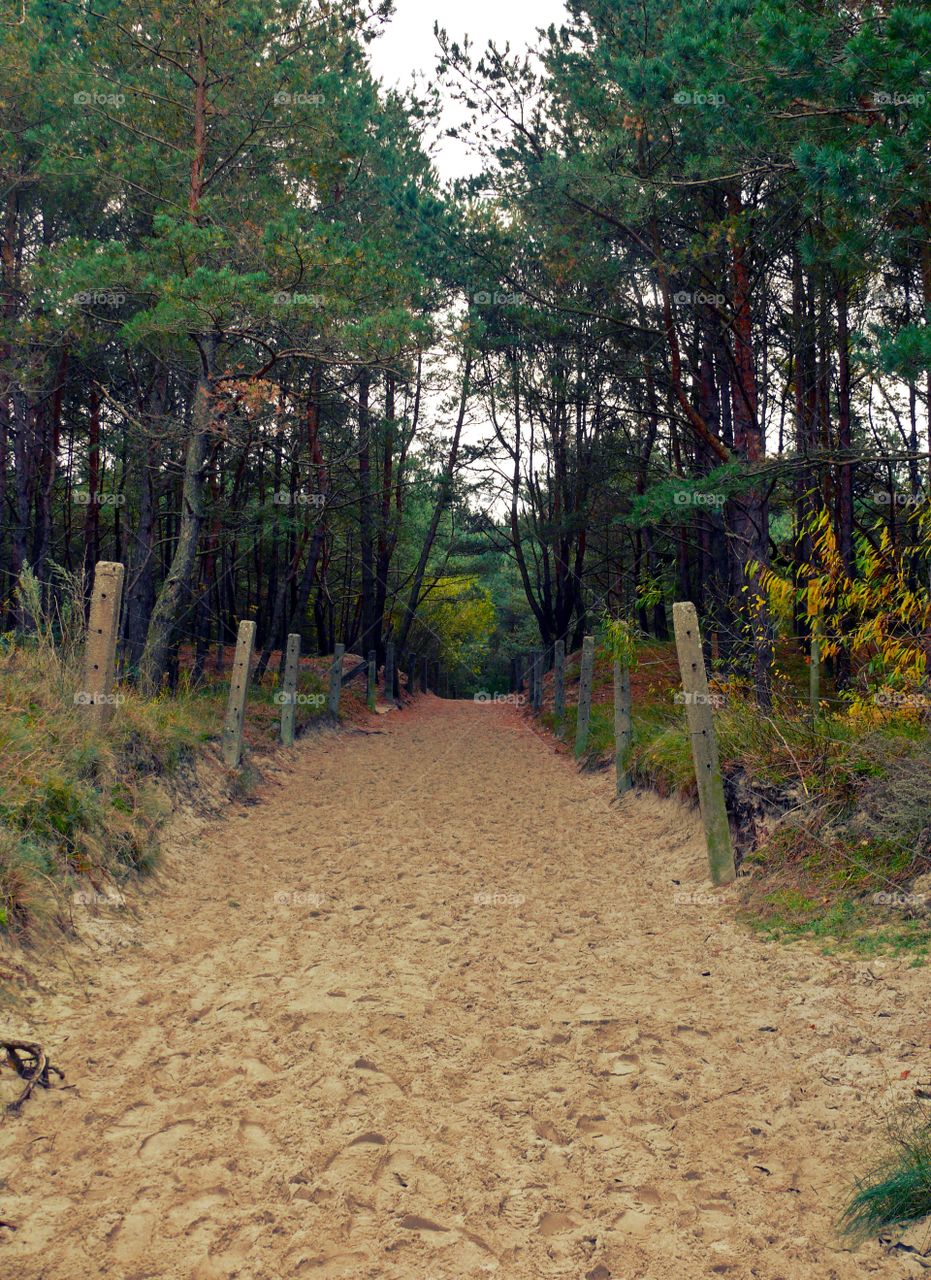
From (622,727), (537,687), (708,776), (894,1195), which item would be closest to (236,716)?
(622,727)

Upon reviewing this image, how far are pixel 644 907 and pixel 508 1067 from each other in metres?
3.17

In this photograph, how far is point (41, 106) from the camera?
14844 millimetres

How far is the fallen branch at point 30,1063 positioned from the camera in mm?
3951

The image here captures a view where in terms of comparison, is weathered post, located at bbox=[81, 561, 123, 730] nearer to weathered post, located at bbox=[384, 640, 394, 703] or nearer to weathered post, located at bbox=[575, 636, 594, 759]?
weathered post, located at bbox=[575, 636, 594, 759]

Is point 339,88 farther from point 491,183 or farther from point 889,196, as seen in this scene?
point 889,196

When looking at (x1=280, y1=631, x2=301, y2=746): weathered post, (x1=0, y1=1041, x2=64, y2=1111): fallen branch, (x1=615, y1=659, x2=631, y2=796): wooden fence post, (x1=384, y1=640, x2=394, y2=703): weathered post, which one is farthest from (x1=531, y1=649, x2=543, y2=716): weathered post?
(x1=0, y1=1041, x2=64, y2=1111): fallen branch

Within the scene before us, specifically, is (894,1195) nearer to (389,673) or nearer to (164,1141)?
(164,1141)

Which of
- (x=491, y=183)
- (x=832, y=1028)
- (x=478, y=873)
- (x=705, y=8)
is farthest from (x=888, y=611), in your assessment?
(x=491, y=183)

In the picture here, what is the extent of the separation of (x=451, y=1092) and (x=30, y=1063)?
1967 millimetres

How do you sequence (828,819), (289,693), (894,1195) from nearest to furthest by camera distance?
(894,1195), (828,819), (289,693)

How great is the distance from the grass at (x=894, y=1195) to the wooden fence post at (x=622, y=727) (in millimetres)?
8208

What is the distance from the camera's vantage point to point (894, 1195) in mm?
3025

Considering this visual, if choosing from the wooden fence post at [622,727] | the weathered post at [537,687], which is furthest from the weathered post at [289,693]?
the weathered post at [537,687]

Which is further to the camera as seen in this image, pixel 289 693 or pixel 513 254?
pixel 513 254
